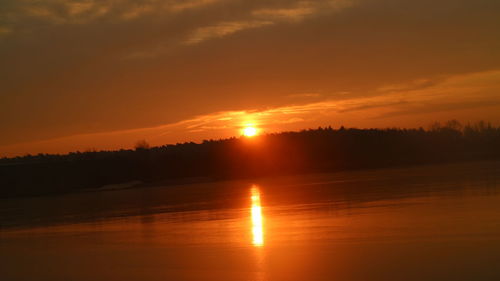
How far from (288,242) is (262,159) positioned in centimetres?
6579

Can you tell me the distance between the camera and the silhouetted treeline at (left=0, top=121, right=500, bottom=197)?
231ft

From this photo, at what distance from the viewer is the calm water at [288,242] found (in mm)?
11695

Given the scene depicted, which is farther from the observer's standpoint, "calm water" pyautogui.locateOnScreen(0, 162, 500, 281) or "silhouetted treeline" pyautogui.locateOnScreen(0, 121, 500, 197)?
"silhouetted treeline" pyautogui.locateOnScreen(0, 121, 500, 197)

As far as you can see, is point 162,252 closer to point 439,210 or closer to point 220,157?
point 439,210

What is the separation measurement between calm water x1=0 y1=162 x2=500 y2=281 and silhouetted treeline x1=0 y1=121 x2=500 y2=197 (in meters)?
42.7

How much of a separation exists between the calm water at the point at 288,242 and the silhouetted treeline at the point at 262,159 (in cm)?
4269

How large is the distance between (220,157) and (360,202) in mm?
60363

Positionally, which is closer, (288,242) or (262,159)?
(288,242)

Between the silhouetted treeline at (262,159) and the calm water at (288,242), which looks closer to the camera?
the calm water at (288,242)

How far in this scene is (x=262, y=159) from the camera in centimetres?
8081

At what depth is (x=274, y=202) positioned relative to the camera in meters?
26.7

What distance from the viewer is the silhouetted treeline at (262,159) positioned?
231 ft

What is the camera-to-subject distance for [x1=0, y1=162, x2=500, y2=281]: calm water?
38.4 feet

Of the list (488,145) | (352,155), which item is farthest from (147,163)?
(488,145)
